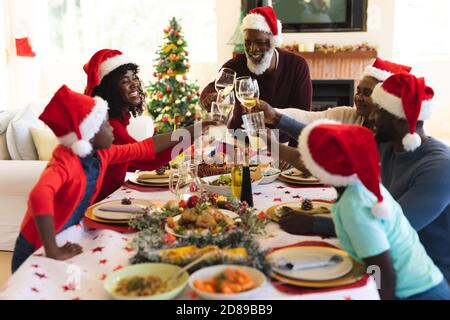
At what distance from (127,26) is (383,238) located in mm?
6436

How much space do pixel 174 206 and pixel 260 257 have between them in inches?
20.4

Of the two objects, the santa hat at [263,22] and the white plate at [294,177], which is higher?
the santa hat at [263,22]

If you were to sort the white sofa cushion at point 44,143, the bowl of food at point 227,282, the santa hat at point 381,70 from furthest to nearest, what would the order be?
the white sofa cushion at point 44,143 < the santa hat at point 381,70 < the bowl of food at point 227,282

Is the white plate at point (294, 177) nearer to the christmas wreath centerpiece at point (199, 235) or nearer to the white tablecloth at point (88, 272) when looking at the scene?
the christmas wreath centerpiece at point (199, 235)

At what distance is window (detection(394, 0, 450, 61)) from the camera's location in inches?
262

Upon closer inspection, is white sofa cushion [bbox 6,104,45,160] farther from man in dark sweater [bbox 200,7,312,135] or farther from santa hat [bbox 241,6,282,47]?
santa hat [bbox 241,6,282,47]

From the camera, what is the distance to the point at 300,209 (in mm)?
1847

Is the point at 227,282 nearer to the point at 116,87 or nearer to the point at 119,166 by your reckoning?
the point at 119,166

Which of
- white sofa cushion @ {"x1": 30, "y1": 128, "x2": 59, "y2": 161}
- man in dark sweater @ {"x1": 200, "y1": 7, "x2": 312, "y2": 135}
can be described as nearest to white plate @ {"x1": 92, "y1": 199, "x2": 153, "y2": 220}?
man in dark sweater @ {"x1": 200, "y1": 7, "x2": 312, "y2": 135}

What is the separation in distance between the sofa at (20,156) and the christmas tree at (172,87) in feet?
6.50

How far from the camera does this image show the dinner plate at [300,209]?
1763 millimetres

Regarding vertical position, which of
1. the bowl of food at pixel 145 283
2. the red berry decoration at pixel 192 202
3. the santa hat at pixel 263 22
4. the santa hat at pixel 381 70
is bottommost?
the bowl of food at pixel 145 283

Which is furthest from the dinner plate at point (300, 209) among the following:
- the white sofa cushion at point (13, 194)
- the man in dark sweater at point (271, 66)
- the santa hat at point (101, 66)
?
the white sofa cushion at point (13, 194)
